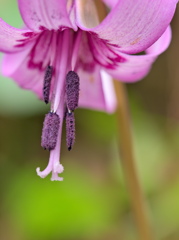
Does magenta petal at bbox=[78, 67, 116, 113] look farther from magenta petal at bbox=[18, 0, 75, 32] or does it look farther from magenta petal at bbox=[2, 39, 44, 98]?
magenta petal at bbox=[18, 0, 75, 32]

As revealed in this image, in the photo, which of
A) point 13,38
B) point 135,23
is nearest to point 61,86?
point 13,38

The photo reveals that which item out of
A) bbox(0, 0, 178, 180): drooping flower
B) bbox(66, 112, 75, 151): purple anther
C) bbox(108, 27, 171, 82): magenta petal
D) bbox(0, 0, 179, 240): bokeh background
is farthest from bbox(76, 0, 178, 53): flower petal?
bbox(0, 0, 179, 240): bokeh background

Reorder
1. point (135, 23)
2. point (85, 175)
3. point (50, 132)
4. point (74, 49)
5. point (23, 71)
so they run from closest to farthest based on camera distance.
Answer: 1. point (135, 23)
2. point (50, 132)
3. point (74, 49)
4. point (23, 71)
5. point (85, 175)

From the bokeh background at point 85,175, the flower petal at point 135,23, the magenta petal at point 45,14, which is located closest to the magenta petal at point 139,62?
the flower petal at point 135,23

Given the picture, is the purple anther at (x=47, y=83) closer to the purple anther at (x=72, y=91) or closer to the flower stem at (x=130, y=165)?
the purple anther at (x=72, y=91)

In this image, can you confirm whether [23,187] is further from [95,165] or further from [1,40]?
[1,40]

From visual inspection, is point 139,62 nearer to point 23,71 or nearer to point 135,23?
point 135,23

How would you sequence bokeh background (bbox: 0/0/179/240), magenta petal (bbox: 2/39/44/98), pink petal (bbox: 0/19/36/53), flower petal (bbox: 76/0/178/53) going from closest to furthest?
1. flower petal (bbox: 76/0/178/53)
2. pink petal (bbox: 0/19/36/53)
3. magenta petal (bbox: 2/39/44/98)
4. bokeh background (bbox: 0/0/179/240)
